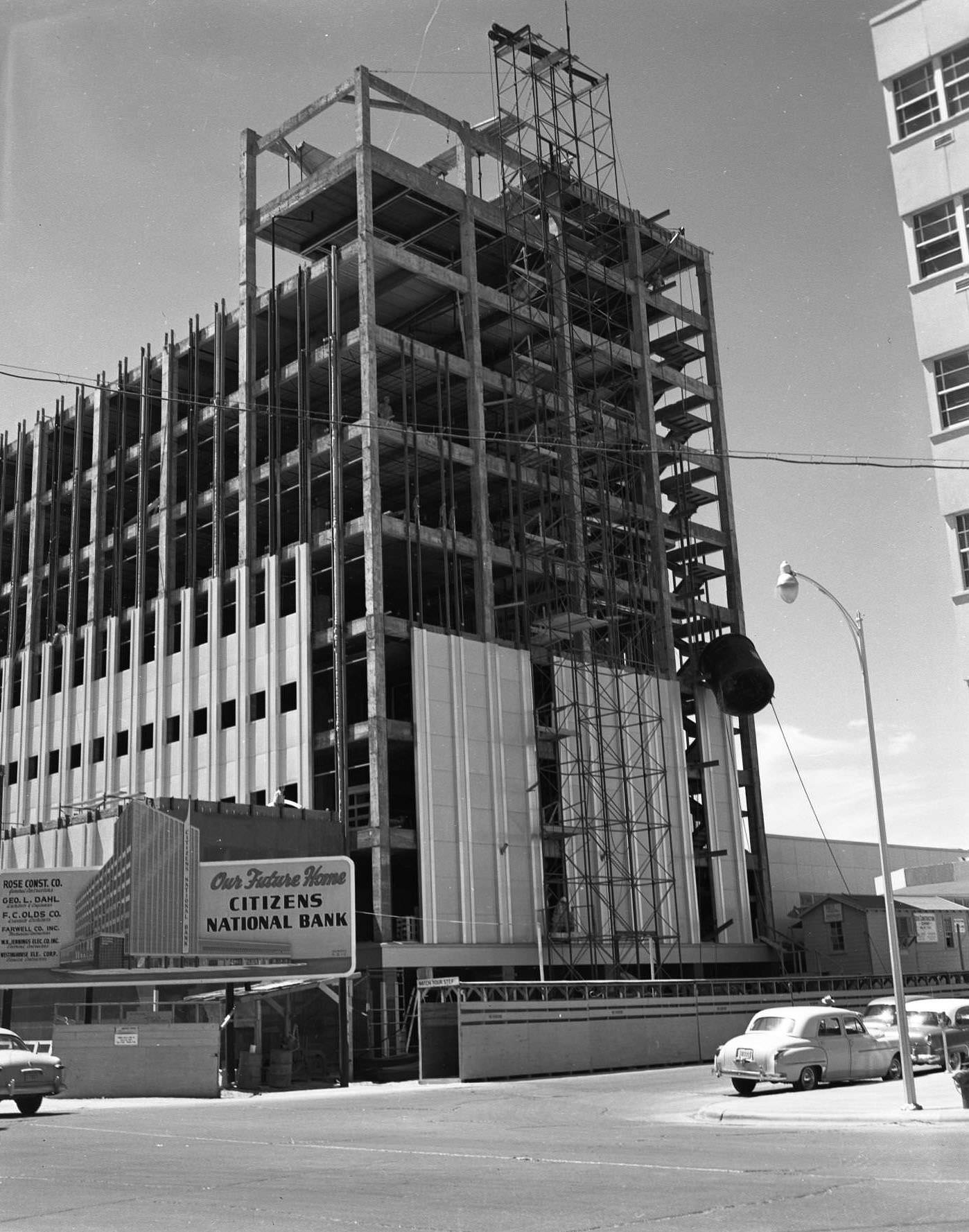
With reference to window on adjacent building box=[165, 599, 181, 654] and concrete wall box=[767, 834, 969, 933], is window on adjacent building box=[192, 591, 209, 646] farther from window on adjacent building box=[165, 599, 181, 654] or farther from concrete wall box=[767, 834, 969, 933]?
concrete wall box=[767, 834, 969, 933]

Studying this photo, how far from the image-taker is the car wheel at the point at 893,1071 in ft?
90.9

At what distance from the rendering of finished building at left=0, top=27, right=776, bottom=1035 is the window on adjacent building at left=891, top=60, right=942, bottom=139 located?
77.7 ft

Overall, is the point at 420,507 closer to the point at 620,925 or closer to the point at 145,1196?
the point at 620,925

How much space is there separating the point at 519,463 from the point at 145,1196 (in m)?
49.4

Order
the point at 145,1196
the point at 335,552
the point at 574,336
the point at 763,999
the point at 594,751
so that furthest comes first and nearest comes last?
1. the point at 574,336
2. the point at 594,751
3. the point at 335,552
4. the point at 763,999
5. the point at 145,1196

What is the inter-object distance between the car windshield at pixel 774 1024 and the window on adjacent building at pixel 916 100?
22468 millimetres

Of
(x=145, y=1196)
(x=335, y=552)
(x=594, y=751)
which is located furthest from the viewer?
(x=594, y=751)

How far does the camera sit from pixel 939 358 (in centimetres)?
3344

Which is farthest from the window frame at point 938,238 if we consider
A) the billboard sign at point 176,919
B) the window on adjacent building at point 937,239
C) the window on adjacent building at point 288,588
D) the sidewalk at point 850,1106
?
the window on adjacent building at point 288,588

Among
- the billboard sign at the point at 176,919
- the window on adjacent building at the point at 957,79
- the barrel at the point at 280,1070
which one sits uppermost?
the window on adjacent building at the point at 957,79

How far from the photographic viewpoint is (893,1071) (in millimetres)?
28281

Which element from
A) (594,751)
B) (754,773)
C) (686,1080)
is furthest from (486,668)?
(686,1080)

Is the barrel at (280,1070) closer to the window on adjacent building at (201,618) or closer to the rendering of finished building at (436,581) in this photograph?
the rendering of finished building at (436,581)

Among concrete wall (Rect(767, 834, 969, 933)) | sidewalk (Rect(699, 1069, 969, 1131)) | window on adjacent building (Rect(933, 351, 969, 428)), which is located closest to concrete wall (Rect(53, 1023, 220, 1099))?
sidewalk (Rect(699, 1069, 969, 1131))
